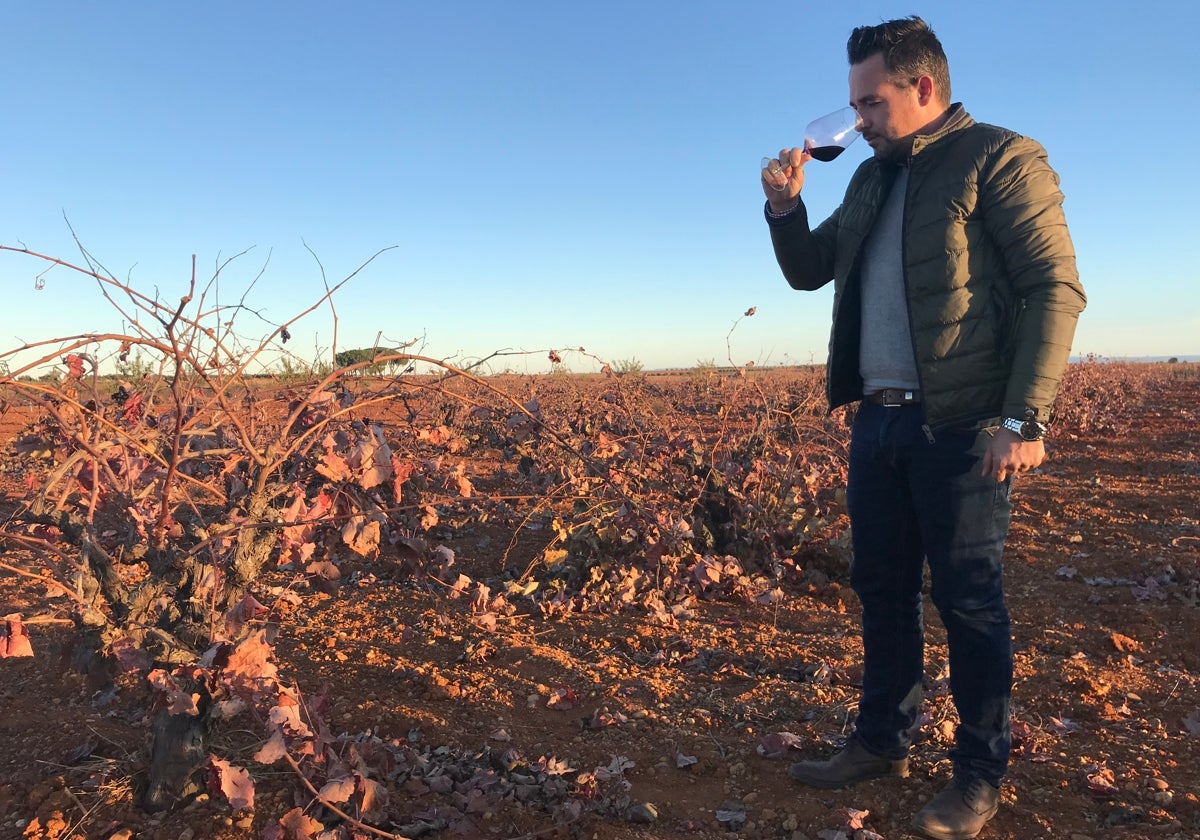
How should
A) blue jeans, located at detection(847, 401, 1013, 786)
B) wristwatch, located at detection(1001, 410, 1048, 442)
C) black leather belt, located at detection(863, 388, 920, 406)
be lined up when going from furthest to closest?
black leather belt, located at detection(863, 388, 920, 406) → blue jeans, located at detection(847, 401, 1013, 786) → wristwatch, located at detection(1001, 410, 1048, 442)

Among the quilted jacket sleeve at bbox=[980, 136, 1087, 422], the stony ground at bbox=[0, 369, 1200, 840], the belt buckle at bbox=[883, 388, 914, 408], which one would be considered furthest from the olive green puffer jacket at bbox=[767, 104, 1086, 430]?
the stony ground at bbox=[0, 369, 1200, 840]

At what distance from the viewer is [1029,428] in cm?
168

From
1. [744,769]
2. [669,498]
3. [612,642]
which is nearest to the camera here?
[744,769]

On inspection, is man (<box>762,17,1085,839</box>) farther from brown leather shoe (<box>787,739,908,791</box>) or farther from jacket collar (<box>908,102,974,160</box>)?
brown leather shoe (<box>787,739,908,791</box>)

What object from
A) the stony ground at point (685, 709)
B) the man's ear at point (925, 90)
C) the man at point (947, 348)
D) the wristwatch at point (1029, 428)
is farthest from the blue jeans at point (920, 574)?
the man's ear at point (925, 90)

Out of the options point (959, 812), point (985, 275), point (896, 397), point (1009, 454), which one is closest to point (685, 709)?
point (959, 812)

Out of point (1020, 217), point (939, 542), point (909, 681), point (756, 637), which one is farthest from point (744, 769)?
point (1020, 217)

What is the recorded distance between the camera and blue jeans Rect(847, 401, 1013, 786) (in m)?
1.82

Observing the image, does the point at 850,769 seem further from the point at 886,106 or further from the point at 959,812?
the point at 886,106

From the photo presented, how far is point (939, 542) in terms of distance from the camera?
A: 73.5 inches

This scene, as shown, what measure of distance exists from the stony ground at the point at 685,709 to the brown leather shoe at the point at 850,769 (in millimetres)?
42

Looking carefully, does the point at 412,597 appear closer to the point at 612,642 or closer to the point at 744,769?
the point at 612,642

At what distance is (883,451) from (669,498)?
257 cm

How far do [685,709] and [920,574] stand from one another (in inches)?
40.0
